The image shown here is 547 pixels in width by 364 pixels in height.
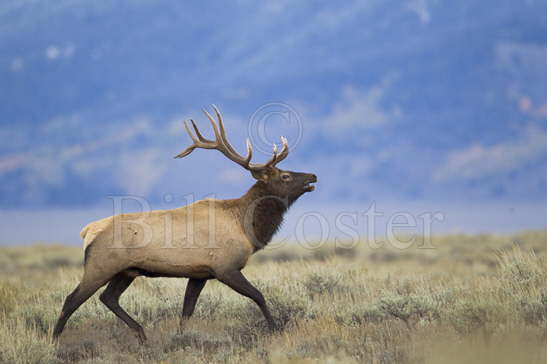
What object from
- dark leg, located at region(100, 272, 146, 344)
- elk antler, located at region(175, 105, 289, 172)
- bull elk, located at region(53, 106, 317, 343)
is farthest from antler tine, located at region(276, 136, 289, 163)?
dark leg, located at region(100, 272, 146, 344)

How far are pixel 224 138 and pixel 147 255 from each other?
81.3 inches

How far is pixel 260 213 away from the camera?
9.12 meters

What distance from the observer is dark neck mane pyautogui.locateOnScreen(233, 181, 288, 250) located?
29.5ft

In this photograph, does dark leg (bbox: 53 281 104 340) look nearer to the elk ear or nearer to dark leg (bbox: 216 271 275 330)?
dark leg (bbox: 216 271 275 330)

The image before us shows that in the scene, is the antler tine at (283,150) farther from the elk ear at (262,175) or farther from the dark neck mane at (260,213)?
the dark neck mane at (260,213)

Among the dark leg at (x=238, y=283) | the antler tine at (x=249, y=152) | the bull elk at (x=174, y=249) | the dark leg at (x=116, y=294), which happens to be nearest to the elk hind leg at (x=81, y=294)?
the bull elk at (x=174, y=249)

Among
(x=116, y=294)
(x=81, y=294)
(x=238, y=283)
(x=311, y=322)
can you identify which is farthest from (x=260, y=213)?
(x=81, y=294)

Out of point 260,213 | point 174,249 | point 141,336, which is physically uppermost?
point 260,213

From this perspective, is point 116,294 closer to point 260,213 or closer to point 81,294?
point 81,294

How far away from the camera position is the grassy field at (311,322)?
699 centimetres

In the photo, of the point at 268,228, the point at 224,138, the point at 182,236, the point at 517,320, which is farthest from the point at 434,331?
the point at 224,138

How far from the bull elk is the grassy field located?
481mm

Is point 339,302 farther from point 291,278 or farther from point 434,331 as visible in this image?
point 434,331

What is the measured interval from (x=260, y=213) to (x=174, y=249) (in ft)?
4.35
